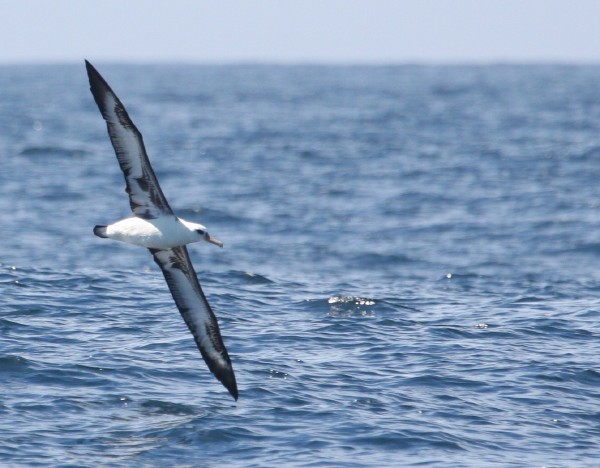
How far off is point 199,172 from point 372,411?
98.2ft

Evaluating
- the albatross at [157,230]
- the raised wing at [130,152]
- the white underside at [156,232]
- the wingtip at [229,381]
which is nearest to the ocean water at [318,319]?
the wingtip at [229,381]

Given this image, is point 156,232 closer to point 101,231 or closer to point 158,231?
point 158,231

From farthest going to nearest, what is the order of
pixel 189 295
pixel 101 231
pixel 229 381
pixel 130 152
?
pixel 189 295 < pixel 229 381 < pixel 101 231 < pixel 130 152

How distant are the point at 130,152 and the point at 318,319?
533 centimetres

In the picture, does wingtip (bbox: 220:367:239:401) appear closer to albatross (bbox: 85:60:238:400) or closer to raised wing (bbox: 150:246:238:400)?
albatross (bbox: 85:60:238:400)

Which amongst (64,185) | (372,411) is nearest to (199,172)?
(64,185)

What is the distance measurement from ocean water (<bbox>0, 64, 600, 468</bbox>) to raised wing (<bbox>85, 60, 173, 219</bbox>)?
2.19m

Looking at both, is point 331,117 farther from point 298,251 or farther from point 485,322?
point 485,322

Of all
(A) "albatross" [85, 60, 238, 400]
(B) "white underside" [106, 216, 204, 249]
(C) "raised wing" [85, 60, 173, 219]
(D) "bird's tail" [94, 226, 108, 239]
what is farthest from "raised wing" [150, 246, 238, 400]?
(D) "bird's tail" [94, 226, 108, 239]

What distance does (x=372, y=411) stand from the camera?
13.0 metres

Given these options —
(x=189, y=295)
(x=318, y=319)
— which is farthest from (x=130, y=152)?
(x=318, y=319)

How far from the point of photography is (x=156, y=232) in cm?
1318

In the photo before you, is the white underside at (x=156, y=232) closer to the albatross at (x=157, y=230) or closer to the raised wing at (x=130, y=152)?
the albatross at (x=157, y=230)

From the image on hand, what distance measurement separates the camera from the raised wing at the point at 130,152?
39.9 ft
